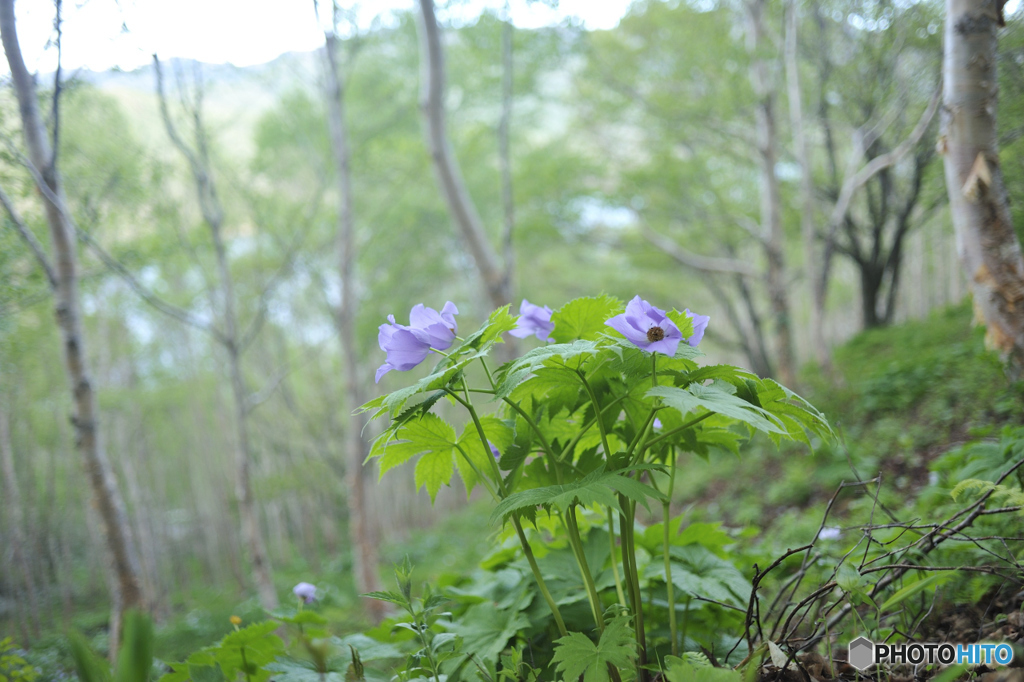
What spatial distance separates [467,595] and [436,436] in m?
0.57

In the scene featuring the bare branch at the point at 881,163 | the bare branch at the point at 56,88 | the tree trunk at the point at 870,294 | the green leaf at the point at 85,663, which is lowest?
the tree trunk at the point at 870,294

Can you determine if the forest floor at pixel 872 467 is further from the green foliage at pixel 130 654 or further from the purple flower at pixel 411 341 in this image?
the green foliage at pixel 130 654

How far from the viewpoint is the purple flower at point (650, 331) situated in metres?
0.93

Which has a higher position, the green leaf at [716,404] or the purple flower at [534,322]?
the purple flower at [534,322]

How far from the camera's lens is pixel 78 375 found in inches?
111

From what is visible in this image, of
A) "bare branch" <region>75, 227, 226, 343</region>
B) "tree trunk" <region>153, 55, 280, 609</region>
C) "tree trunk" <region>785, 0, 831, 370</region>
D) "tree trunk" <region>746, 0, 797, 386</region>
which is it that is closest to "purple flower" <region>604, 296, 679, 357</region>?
"bare branch" <region>75, 227, 226, 343</region>

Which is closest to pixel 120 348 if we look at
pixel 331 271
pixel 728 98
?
pixel 331 271

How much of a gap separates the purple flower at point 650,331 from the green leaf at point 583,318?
0.18 meters

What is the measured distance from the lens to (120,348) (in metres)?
11.1

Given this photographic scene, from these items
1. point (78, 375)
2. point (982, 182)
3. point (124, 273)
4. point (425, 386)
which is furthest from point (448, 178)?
point (425, 386)

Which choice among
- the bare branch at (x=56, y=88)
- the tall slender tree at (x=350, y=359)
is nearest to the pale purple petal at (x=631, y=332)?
the bare branch at (x=56, y=88)

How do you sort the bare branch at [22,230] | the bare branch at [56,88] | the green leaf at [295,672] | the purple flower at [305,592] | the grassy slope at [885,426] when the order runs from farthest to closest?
1. the grassy slope at [885,426]
2. the bare branch at [56,88]
3. the bare branch at [22,230]
4. the purple flower at [305,592]
5. the green leaf at [295,672]

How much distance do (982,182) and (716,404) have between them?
7.50 ft

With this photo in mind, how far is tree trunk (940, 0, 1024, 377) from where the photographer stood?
220 centimetres
